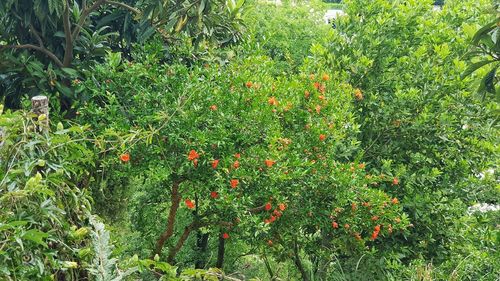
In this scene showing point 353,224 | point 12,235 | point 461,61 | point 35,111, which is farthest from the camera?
point 461,61

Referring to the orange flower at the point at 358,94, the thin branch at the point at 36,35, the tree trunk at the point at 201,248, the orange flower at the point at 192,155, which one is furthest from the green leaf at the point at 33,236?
the tree trunk at the point at 201,248

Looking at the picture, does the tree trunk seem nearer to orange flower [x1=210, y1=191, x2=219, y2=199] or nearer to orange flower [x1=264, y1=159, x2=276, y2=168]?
orange flower [x1=210, y1=191, x2=219, y2=199]

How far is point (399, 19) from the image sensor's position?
7672 millimetres

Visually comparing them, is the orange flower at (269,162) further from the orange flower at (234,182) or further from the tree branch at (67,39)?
the tree branch at (67,39)

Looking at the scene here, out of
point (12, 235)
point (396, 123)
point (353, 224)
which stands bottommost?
point (353, 224)

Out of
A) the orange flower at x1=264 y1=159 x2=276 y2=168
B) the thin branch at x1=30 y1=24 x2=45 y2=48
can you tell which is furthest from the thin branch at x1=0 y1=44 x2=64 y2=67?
the orange flower at x1=264 y1=159 x2=276 y2=168

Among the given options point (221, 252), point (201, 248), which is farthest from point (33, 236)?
point (201, 248)

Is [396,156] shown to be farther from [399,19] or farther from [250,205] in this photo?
[250,205]

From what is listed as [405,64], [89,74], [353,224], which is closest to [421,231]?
[353,224]

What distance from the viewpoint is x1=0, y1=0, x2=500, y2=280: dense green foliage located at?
5785 millimetres

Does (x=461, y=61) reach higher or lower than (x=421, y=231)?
higher

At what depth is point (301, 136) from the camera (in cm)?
633

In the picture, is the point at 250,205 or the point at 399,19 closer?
the point at 250,205

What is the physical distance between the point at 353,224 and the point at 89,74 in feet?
9.72
